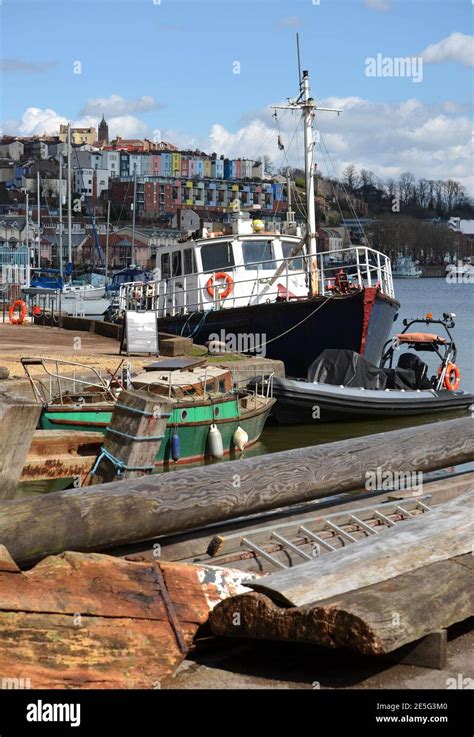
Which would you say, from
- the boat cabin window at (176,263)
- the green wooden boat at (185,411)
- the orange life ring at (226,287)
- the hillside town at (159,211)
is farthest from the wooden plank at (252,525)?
the hillside town at (159,211)

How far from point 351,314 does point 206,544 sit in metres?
17.2

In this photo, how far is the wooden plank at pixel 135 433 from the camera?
728cm

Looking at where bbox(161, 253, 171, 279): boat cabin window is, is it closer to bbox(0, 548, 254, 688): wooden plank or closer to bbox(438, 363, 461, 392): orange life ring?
bbox(438, 363, 461, 392): orange life ring

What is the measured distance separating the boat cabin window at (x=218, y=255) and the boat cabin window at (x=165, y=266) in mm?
1778

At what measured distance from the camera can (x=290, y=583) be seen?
15.0 ft

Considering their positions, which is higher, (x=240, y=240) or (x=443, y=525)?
(x=240, y=240)

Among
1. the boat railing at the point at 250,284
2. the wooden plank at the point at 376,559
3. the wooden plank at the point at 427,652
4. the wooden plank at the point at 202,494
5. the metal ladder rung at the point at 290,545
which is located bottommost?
the wooden plank at the point at 427,652

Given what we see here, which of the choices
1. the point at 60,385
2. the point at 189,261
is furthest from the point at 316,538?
the point at 189,261

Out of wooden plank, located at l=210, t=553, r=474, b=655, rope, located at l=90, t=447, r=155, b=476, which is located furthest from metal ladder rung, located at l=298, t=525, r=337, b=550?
rope, located at l=90, t=447, r=155, b=476

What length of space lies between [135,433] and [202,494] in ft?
7.19

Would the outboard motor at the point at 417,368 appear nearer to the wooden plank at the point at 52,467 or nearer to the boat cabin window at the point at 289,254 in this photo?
the boat cabin window at the point at 289,254

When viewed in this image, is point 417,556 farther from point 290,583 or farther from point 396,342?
point 396,342

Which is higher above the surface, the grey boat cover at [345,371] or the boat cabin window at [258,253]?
the boat cabin window at [258,253]
